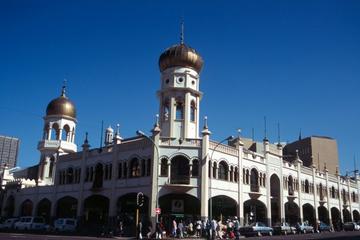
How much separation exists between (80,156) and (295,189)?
1147 inches

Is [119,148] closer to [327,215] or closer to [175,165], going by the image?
[175,165]

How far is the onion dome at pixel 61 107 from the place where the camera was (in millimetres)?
58031

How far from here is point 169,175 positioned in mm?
39312

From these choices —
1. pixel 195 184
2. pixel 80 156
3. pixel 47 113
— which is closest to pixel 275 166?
pixel 195 184

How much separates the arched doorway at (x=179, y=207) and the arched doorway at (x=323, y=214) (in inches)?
1220

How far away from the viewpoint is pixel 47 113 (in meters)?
58.5

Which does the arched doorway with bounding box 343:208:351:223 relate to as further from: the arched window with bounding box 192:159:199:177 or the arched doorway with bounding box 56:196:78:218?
the arched doorway with bounding box 56:196:78:218

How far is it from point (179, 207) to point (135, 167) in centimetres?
637

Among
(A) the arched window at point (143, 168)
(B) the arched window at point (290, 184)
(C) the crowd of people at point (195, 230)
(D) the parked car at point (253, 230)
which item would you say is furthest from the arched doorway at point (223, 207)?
(B) the arched window at point (290, 184)

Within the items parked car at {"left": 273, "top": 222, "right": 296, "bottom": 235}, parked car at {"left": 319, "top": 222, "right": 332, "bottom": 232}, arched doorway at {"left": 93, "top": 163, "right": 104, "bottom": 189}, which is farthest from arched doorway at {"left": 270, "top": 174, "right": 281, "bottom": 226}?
arched doorway at {"left": 93, "top": 163, "right": 104, "bottom": 189}

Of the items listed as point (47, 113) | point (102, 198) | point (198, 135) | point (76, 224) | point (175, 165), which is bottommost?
point (76, 224)

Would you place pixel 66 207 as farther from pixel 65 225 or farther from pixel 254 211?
pixel 254 211

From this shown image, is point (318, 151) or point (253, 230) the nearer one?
point (253, 230)

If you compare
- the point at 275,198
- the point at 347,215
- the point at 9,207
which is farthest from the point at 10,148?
the point at 275,198
